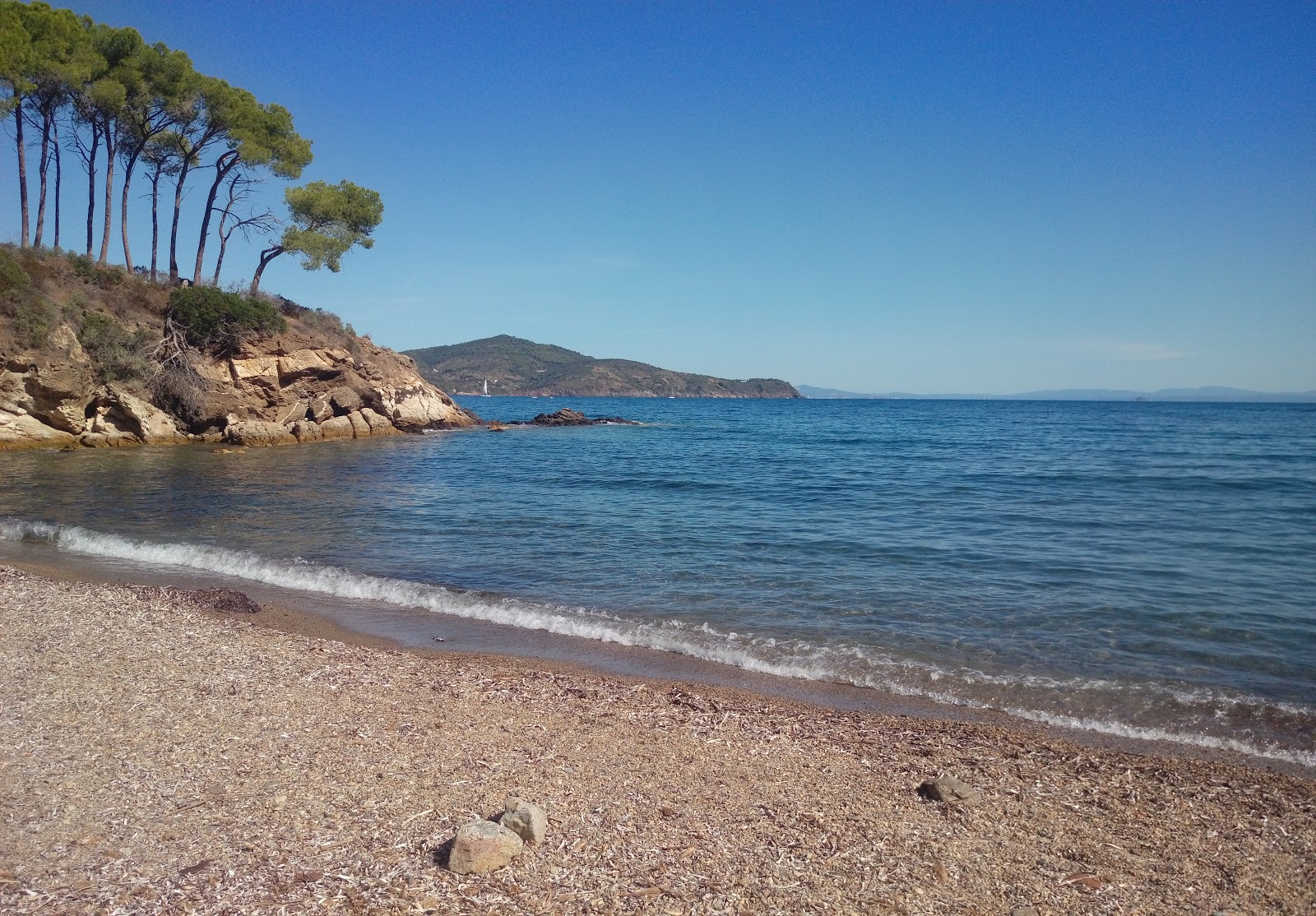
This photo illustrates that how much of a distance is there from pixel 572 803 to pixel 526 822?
67 centimetres

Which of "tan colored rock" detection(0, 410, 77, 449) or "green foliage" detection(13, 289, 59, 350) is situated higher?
"green foliage" detection(13, 289, 59, 350)

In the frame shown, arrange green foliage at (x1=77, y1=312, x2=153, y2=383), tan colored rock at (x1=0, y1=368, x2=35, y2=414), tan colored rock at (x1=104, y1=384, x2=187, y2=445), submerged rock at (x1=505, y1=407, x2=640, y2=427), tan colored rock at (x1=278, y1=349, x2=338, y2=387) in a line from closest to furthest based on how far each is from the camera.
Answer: tan colored rock at (x1=0, y1=368, x2=35, y2=414), green foliage at (x1=77, y1=312, x2=153, y2=383), tan colored rock at (x1=104, y1=384, x2=187, y2=445), tan colored rock at (x1=278, y1=349, x2=338, y2=387), submerged rock at (x1=505, y1=407, x2=640, y2=427)

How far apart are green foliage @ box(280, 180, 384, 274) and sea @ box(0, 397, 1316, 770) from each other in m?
18.0

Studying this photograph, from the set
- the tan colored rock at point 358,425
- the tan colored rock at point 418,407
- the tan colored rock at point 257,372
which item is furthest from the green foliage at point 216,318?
the tan colored rock at point 418,407

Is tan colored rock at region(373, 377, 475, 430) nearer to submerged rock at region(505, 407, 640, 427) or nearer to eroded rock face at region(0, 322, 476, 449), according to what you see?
eroded rock face at region(0, 322, 476, 449)

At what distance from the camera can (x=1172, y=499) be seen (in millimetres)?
22969

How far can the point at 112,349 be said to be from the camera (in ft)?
107

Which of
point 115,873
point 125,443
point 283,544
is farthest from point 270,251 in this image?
point 115,873

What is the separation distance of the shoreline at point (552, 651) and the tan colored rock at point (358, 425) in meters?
31.5

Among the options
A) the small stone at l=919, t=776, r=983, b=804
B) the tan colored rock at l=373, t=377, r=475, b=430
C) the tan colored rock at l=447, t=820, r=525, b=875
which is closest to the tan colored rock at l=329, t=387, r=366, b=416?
the tan colored rock at l=373, t=377, r=475, b=430

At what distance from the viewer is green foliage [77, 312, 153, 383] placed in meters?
32.5

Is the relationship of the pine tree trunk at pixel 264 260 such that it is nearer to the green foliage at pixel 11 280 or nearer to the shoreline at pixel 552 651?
the green foliage at pixel 11 280

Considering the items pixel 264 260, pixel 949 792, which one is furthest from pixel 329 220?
pixel 949 792

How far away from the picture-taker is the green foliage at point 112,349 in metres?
32.5
